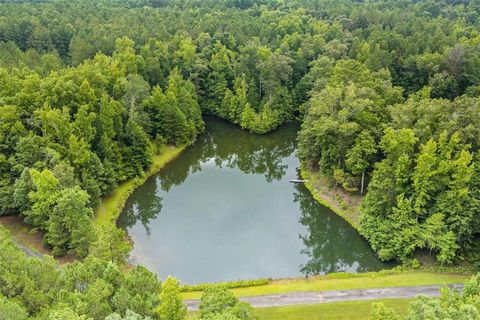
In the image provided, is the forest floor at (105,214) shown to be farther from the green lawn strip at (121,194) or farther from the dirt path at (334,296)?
the dirt path at (334,296)

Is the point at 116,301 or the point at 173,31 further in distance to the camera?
the point at 173,31

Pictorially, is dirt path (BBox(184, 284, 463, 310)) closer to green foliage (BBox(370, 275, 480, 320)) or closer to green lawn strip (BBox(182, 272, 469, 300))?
green lawn strip (BBox(182, 272, 469, 300))

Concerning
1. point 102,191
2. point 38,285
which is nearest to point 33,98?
point 102,191

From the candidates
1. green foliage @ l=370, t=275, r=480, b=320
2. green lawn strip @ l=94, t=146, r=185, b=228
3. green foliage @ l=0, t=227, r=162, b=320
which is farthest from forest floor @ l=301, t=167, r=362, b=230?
green foliage @ l=0, t=227, r=162, b=320

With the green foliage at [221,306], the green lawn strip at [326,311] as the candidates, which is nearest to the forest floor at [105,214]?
the green lawn strip at [326,311]

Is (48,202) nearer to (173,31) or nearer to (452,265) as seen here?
(452,265)

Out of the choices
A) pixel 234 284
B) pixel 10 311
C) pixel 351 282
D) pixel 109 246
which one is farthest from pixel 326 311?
pixel 10 311
